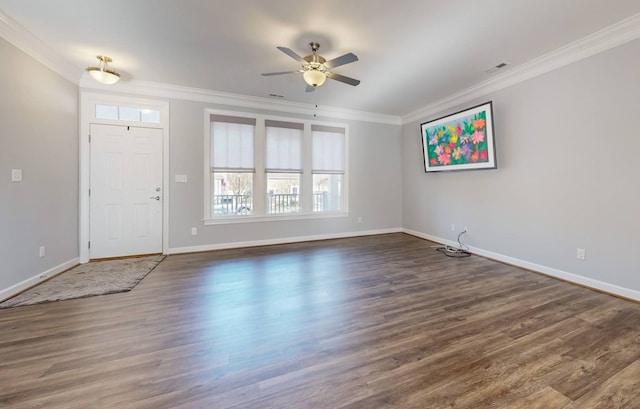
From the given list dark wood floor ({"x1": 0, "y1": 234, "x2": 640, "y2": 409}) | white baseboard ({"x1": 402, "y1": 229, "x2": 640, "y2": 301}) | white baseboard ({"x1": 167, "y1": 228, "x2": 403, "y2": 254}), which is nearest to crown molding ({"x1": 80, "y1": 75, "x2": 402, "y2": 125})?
white baseboard ({"x1": 167, "y1": 228, "x2": 403, "y2": 254})

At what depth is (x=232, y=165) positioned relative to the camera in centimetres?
470

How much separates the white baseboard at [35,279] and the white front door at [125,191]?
353 mm

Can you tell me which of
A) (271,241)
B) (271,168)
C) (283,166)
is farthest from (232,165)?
(271,241)

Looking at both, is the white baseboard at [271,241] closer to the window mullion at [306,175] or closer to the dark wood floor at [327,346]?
the window mullion at [306,175]

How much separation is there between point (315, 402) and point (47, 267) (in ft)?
12.7

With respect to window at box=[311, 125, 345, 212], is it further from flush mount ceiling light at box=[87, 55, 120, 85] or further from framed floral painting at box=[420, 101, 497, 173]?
flush mount ceiling light at box=[87, 55, 120, 85]

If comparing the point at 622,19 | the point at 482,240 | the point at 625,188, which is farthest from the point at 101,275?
the point at 622,19

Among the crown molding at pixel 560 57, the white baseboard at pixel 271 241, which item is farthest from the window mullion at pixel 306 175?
the crown molding at pixel 560 57

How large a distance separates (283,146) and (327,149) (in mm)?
992

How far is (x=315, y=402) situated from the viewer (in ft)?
4.46

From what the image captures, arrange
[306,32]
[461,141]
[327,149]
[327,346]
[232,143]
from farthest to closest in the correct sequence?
[327,149]
[232,143]
[461,141]
[306,32]
[327,346]

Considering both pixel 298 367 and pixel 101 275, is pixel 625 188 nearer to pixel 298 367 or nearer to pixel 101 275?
pixel 298 367

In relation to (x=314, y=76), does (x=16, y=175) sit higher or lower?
lower

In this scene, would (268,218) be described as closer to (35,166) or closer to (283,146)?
(283,146)
